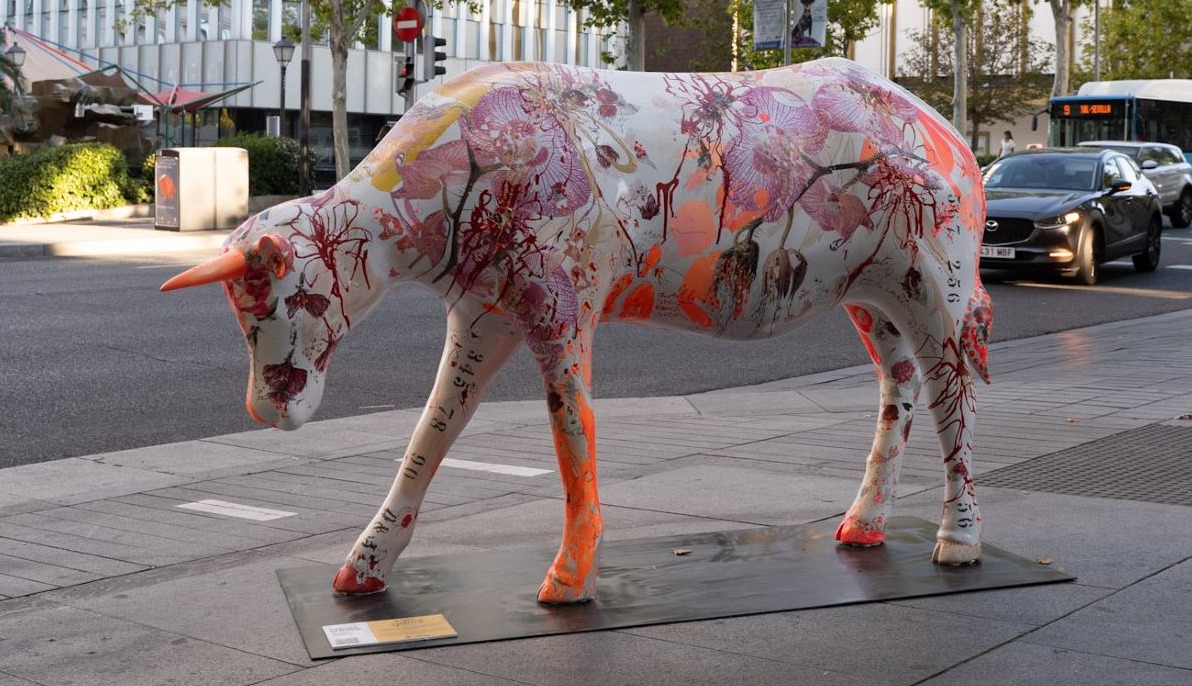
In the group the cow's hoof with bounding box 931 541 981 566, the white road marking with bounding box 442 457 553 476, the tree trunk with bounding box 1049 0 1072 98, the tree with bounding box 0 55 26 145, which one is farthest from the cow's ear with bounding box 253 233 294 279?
the tree trunk with bounding box 1049 0 1072 98

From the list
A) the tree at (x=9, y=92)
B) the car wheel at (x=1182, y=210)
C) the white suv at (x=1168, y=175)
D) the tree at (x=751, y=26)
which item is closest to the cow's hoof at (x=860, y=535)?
the white suv at (x=1168, y=175)

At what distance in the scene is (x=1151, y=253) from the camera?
68.9 ft

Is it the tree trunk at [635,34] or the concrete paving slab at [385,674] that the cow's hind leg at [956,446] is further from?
the tree trunk at [635,34]

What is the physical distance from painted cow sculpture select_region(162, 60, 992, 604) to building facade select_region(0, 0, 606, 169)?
1925 inches

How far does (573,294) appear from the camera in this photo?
4309 mm

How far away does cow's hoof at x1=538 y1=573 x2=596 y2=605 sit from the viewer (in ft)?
14.9

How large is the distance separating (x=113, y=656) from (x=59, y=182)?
85.5 feet

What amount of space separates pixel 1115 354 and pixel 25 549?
8.87 m

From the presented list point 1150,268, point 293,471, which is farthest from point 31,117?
point 293,471

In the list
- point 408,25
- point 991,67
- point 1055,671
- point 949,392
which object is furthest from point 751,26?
point 1055,671

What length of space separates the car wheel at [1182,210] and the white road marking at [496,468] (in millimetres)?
27835

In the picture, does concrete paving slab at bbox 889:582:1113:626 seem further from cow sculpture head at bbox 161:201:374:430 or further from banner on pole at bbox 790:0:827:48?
banner on pole at bbox 790:0:827:48

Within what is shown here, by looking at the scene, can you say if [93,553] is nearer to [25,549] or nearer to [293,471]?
[25,549]

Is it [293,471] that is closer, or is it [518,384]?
[293,471]
